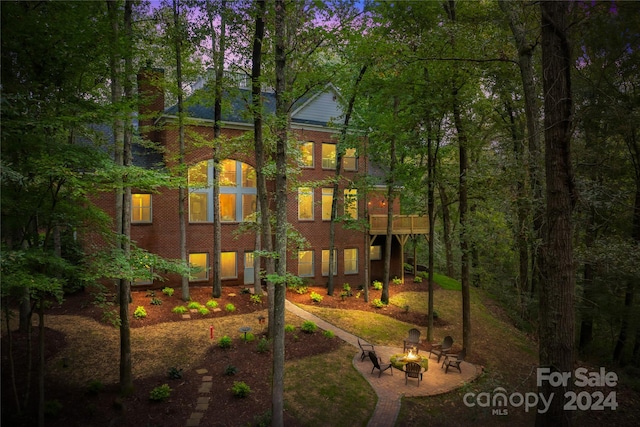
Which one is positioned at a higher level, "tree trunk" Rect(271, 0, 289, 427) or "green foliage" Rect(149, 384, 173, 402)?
"tree trunk" Rect(271, 0, 289, 427)

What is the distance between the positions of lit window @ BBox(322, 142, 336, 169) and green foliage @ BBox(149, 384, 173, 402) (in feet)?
50.9

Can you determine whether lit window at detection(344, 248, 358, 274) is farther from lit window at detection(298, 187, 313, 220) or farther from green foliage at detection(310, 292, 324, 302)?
green foliage at detection(310, 292, 324, 302)

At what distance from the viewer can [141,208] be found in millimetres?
17500

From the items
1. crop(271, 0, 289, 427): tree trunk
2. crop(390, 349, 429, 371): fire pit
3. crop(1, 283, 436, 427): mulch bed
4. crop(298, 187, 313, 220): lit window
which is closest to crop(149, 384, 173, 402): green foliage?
crop(1, 283, 436, 427): mulch bed

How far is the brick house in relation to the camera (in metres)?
17.6

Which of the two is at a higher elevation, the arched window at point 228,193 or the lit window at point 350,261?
the arched window at point 228,193

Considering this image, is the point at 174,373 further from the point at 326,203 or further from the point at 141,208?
the point at 326,203

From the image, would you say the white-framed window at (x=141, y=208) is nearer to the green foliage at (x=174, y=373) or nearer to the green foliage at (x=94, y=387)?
the green foliage at (x=174, y=373)

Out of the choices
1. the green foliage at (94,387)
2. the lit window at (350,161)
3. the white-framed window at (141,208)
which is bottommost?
the green foliage at (94,387)

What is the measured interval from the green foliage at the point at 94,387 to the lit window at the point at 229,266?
10570mm

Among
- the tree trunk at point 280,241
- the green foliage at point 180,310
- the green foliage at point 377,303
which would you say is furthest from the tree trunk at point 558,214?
the green foliage at point 180,310

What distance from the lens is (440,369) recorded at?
11.5 m

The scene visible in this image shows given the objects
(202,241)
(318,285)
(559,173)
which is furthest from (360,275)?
(559,173)

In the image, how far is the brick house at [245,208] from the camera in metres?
17.6
